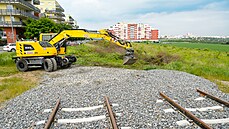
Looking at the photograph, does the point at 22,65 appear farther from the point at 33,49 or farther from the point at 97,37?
the point at 97,37

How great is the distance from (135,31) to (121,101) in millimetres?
123095

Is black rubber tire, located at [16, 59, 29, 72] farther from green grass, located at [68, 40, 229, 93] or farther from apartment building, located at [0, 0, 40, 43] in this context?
apartment building, located at [0, 0, 40, 43]

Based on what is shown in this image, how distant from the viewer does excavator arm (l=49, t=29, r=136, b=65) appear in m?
12.8

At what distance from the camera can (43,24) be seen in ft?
129

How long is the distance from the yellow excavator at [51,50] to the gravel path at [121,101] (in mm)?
3679

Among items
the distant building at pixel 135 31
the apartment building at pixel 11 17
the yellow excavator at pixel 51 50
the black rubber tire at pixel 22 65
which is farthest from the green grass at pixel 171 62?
the distant building at pixel 135 31

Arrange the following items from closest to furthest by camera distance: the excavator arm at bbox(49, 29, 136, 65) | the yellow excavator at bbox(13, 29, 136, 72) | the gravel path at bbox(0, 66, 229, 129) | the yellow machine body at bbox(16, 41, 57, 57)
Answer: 1. the gravel path at bbox(0, 66, 229, 129)
2. the excavator arm at bbox(49, 29, 136, 65)
3. the yellow excavator at bbox(13, 29, 136, 72)
4. the yellow machine body at bbox(16, 41, 57, 57)

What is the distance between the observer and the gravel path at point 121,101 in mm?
5066

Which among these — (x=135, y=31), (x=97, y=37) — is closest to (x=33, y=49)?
(x=97, y=37)

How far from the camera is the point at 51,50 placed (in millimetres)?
13961

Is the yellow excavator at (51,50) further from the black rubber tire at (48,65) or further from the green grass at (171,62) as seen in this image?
the green grass at (171,62)

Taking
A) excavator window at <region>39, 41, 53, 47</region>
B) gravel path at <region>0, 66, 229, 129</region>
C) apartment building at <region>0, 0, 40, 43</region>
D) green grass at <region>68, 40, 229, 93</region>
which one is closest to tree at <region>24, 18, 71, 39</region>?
apartment building at <region>0, 0, 40, 43</region>

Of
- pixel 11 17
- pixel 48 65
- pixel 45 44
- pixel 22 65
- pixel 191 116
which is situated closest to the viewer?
pixel 191 116

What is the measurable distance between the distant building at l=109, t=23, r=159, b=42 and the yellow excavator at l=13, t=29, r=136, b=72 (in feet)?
363
